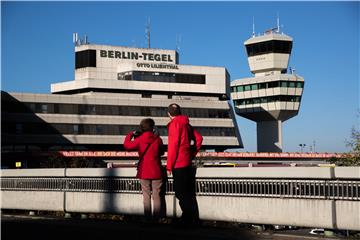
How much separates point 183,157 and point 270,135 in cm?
10148

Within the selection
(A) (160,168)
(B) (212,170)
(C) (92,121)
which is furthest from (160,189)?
(C) (92,121)

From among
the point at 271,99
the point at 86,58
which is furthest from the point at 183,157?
the point at 271,99

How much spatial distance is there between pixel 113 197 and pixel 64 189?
55.4 inches

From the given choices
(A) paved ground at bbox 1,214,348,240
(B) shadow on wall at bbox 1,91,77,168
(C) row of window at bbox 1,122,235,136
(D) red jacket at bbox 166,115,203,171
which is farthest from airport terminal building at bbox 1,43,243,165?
(D) red jacket at bbox 166,115,203,171

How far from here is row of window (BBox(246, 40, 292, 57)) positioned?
10562cm

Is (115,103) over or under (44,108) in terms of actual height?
over

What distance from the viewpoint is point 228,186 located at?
9.11 metres

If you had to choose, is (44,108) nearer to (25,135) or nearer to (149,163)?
(25,135)

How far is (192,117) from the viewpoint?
96.1 meters

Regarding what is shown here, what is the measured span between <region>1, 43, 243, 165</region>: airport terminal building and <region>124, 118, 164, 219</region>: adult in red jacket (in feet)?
252

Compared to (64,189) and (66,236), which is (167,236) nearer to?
(66,236)

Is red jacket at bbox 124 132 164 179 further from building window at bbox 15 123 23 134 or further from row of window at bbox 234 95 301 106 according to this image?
row of window at bbox 234 95 301 106

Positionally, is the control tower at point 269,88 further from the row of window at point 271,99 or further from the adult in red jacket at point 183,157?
the adult in red jacket at point 183,157

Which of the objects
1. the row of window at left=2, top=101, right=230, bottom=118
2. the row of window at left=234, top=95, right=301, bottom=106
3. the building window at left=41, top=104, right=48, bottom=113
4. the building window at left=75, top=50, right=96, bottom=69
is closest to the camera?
the row of window at left=2, top=101, right=230, bottom=118
